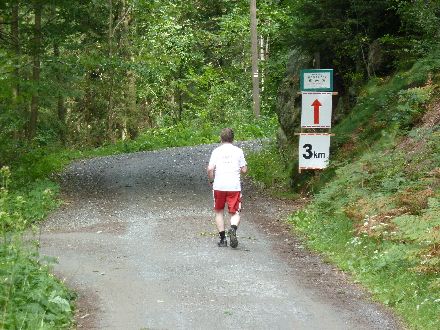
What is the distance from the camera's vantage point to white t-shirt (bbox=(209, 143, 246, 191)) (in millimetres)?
12938

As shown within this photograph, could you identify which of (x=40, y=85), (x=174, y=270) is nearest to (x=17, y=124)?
(x=40, y=85)

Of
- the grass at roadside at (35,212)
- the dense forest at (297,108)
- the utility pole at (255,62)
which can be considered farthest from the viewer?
the utility pole at (255,62)

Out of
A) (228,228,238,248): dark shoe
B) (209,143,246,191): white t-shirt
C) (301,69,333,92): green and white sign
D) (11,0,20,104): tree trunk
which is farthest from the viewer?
(11,0,20,104): tree trunk

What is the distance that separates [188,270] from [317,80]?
738 cm

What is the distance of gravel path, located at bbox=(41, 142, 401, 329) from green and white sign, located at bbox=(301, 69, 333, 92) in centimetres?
256

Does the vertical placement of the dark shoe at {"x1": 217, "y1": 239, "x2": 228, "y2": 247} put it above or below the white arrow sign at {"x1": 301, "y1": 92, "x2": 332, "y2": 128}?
below

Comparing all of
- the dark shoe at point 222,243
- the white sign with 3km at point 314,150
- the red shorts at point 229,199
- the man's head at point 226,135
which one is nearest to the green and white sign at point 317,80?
the white sign with 3km at point 314,150

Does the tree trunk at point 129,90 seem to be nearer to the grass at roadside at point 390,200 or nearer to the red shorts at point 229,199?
the grass at roadside at point 390,200

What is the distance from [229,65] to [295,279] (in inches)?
1492

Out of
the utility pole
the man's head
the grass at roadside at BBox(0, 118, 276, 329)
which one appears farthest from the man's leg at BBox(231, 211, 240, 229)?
the utility pole

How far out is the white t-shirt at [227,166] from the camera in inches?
509

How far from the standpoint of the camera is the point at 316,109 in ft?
56.4

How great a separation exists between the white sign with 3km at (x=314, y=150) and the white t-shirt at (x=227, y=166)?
4566mm

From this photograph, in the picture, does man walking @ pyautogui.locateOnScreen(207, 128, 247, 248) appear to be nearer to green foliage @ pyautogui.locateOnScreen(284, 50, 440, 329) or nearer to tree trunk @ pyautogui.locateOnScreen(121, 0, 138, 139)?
green foliage @ pyautogui.locateOnScreen(284, 50, 440, 329)
